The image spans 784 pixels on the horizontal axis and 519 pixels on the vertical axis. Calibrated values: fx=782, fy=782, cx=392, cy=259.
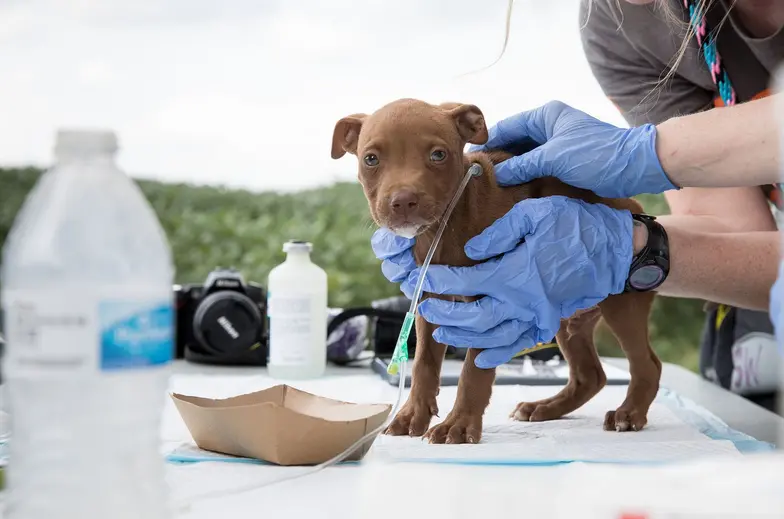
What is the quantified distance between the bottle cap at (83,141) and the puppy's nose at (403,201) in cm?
66

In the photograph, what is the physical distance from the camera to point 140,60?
129 inches

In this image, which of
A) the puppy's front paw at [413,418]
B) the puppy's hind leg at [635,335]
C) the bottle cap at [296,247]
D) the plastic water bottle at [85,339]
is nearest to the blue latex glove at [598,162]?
the puppy's hind leg at [635,335]

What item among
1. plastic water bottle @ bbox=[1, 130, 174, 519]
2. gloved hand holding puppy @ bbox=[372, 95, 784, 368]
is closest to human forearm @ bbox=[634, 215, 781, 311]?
gloved hand holding puppy @ bbox=[372, 95, 784, 368]

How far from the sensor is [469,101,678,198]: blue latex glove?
1.55 m

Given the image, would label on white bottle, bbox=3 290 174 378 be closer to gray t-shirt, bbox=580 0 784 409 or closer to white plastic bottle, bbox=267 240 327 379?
white plastic bottle, bbox=267 240 327 379

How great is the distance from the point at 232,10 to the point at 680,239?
7.50 ft

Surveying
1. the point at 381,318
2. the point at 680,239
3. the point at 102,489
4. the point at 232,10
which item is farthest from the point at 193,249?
the point at 102,489

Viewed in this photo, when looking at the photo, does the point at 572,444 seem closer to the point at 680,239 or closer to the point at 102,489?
the point at 680,239

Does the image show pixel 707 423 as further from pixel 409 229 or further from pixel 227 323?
pixel 227 323

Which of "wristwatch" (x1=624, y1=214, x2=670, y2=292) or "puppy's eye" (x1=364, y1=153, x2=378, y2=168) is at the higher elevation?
"puppy's eye" (x1=364, y1=153, x2=378, y2=168)

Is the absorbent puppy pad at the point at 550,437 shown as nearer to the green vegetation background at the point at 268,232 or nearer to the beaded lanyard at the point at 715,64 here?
the beaded lanyard at the point at 715,64

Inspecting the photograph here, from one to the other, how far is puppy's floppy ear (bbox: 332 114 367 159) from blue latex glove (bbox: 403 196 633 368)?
29 cm

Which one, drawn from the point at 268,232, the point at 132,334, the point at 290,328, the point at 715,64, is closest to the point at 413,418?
the point at 290,328

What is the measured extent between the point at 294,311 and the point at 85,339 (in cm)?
136
